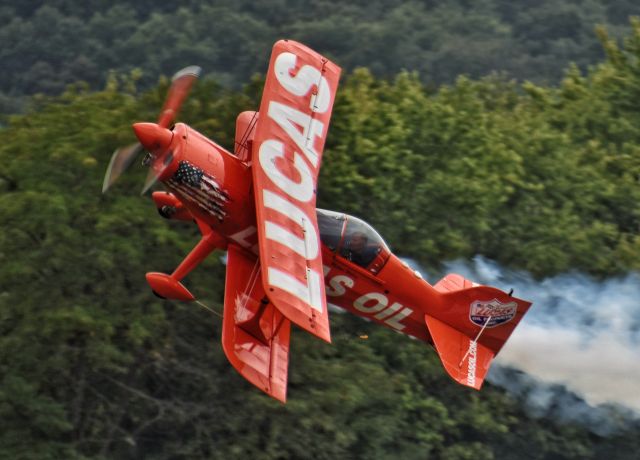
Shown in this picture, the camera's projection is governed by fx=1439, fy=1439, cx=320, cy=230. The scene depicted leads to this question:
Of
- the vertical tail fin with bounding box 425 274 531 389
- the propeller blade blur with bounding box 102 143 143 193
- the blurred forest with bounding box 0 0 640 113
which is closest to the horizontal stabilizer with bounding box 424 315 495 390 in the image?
the vertical tail fin with bounding box 425 274 531 389

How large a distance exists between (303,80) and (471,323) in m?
3.82

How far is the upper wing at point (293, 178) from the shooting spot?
15492 mm

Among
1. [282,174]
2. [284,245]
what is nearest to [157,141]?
[282,174]

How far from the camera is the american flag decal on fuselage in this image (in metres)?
16.6

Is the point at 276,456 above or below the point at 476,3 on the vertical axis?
above

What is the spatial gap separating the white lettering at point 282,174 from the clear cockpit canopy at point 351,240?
64 centimetres

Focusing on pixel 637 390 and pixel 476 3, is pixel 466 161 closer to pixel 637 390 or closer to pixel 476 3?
pixel 637 390

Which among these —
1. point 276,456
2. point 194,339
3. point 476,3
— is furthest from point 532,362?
point 476,3

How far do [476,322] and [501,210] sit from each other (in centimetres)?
945

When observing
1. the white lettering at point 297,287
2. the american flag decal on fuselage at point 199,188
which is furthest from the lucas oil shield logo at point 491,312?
the american flag decal on fuselage at point 199,188

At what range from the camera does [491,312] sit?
61.1 ft

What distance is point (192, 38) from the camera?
80500mm

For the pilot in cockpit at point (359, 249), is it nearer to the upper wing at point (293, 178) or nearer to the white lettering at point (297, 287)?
the upper wing at point (293, 178)

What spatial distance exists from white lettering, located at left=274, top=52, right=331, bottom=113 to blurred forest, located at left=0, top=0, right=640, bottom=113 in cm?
5420
